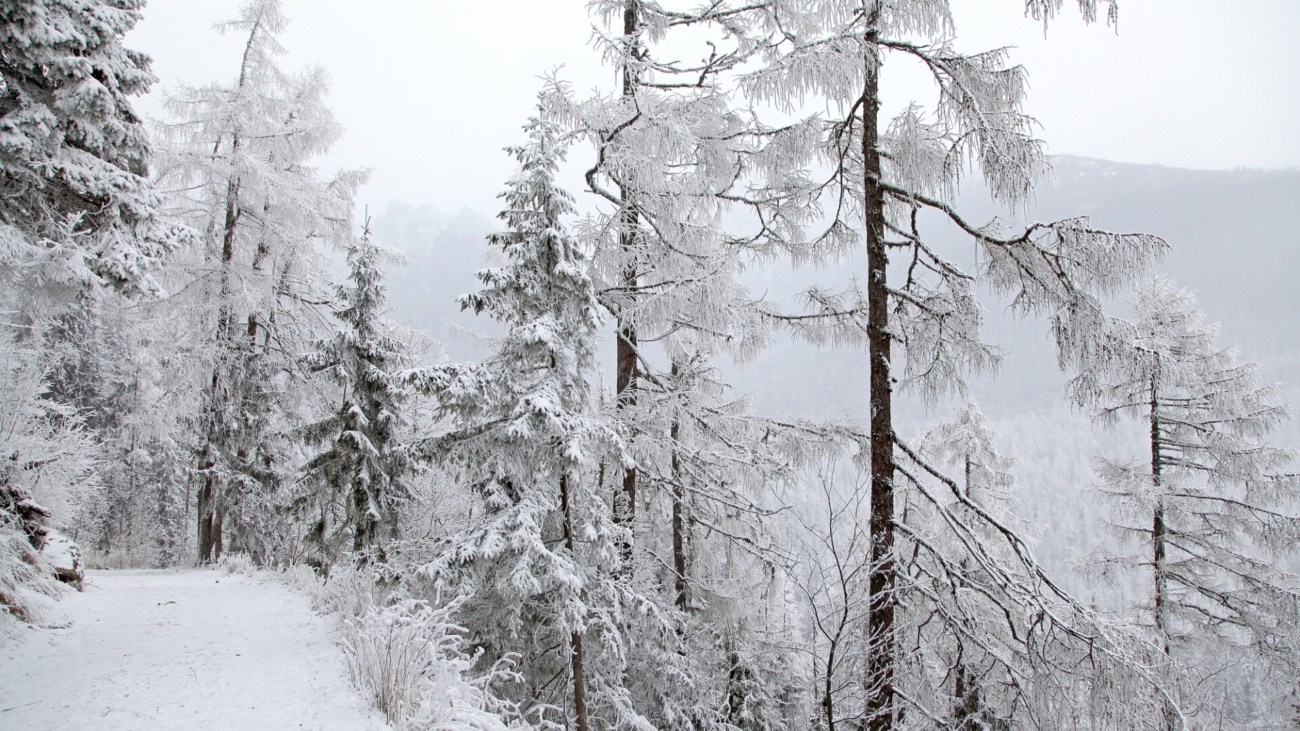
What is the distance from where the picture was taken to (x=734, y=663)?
8.80 meters

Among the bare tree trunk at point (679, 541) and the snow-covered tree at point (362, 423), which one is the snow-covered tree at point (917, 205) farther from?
the snow-covered tree at point (362, 423)

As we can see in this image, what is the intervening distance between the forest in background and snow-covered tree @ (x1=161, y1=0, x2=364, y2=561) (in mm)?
80

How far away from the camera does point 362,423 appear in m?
10.5

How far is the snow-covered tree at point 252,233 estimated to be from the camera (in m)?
11.8

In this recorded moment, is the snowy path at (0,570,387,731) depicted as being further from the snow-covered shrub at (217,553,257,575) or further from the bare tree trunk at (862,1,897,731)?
the bare tree trunk at (862,1,897,731)

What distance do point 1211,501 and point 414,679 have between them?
554 inches

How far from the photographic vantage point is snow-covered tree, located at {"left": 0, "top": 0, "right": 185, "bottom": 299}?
13.7 feet

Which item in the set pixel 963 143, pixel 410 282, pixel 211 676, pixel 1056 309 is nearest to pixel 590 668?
pixel 211 676

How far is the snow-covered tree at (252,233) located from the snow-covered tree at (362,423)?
1.63m

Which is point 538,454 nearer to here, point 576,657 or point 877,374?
point 576,657

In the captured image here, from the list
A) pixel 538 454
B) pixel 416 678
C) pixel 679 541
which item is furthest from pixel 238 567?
pixel 416 678

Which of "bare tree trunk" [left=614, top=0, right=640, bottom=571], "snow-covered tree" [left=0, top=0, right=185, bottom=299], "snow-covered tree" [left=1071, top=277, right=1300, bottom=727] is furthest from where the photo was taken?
"snow-covered tree" [left=1071, top=277, right=1300, bottom=727]

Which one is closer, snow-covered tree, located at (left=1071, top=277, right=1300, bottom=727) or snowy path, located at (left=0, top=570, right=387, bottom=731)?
snowy path, located at (left=0, top=570, right=387, bottom=731)

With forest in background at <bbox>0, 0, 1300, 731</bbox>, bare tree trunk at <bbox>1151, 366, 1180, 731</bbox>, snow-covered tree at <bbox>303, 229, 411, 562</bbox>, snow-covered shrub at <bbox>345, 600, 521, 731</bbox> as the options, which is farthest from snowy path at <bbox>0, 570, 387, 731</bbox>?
bare tree trunk at <bbox>1151, 366, 1180, 731</bbox>
